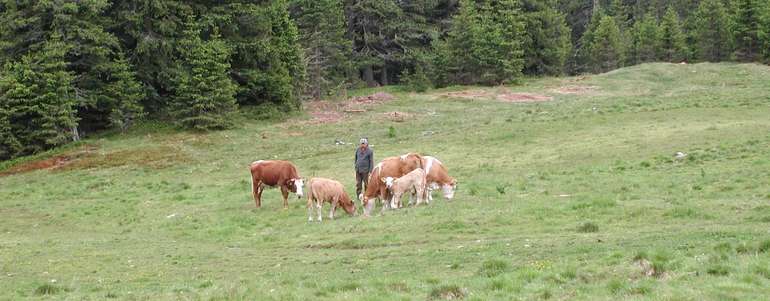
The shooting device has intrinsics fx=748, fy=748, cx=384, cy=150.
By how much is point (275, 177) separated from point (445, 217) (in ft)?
25.5

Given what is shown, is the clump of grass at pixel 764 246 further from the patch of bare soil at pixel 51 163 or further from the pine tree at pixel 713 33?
the pine tree at pixel 713 33

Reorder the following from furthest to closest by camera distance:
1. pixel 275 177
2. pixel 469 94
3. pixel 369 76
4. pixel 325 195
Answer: pixel 369 76
pixel 469 94
pixel 275 177
pixel 325 195

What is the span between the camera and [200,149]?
133 feet

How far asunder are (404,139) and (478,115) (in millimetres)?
9930

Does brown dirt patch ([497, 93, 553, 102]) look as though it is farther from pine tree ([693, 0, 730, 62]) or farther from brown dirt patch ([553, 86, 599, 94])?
pine tree ([693, 0, 730, 62])

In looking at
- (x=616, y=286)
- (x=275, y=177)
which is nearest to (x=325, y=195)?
(x=275, y=177)

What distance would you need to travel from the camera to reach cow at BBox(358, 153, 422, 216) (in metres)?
21.9

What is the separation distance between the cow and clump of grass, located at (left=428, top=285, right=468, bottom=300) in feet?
32.7

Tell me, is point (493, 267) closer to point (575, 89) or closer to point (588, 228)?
point (588, 228)

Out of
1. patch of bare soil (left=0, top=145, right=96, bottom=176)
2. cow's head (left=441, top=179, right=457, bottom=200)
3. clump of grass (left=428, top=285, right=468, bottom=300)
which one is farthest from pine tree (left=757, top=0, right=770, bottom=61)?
clump of grass (left=428, top=285, right=468, bottom=300)

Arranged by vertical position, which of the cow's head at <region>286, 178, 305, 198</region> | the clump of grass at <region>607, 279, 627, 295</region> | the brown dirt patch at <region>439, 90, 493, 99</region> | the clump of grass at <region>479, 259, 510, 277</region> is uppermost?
the clump of grass at <region>607, 279, 627, 295</region>

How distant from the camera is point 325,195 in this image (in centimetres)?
2141

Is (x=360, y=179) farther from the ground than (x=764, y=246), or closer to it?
closer to it

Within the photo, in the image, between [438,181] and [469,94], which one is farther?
[469,94]
